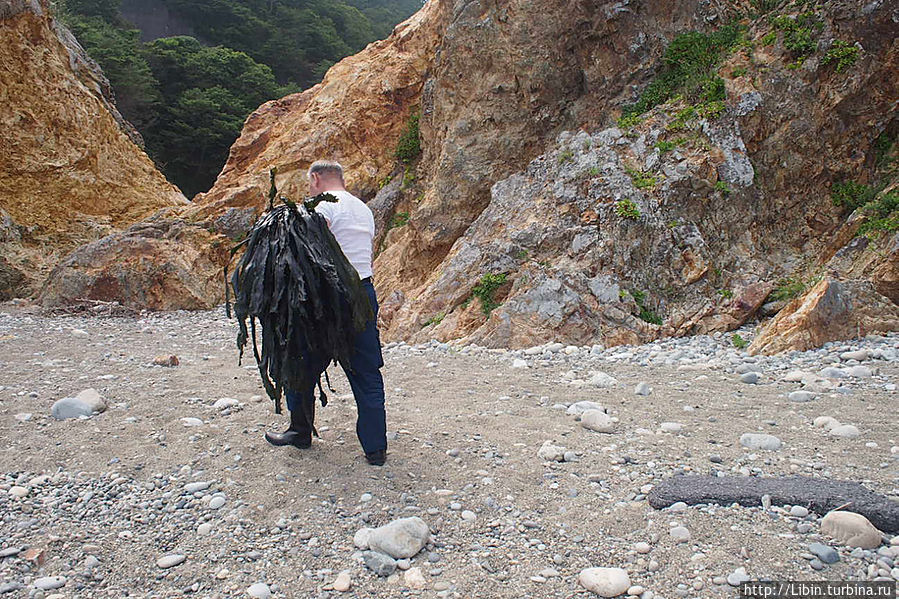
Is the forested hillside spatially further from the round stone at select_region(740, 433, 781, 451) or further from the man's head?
the round stone at select_region(740, 433, 781, 451)

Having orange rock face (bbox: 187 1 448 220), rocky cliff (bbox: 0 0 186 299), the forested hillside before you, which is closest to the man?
orange rock face (bbox: 187 1 448 220)

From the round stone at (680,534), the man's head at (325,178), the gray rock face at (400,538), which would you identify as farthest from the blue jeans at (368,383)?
the round stone at (680,534)

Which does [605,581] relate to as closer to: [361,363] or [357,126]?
[361,363]

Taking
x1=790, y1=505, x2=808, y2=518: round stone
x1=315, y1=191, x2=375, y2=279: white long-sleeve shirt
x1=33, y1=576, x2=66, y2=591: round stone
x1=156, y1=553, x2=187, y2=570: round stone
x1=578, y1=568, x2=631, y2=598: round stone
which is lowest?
x1=156, y1=553, x2=187, y2=570: round stone

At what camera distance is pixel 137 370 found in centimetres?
546

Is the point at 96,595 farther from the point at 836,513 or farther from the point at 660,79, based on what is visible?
the point at 660,79

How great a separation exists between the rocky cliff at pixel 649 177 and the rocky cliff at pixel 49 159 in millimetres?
7264

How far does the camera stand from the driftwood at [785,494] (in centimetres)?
236

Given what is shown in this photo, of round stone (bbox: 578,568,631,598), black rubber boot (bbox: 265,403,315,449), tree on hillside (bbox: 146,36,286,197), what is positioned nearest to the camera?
round stone (bbox: 578,568,631,598)

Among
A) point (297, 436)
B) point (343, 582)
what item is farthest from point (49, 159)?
point (343, 582)

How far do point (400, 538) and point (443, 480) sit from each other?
0.64m

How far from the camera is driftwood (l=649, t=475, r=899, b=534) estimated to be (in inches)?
92.8

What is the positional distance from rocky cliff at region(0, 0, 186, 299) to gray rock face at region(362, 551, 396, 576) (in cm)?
1228

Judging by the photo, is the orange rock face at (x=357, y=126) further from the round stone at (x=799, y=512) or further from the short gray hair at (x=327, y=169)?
the round stone at (x=799, y=512)
